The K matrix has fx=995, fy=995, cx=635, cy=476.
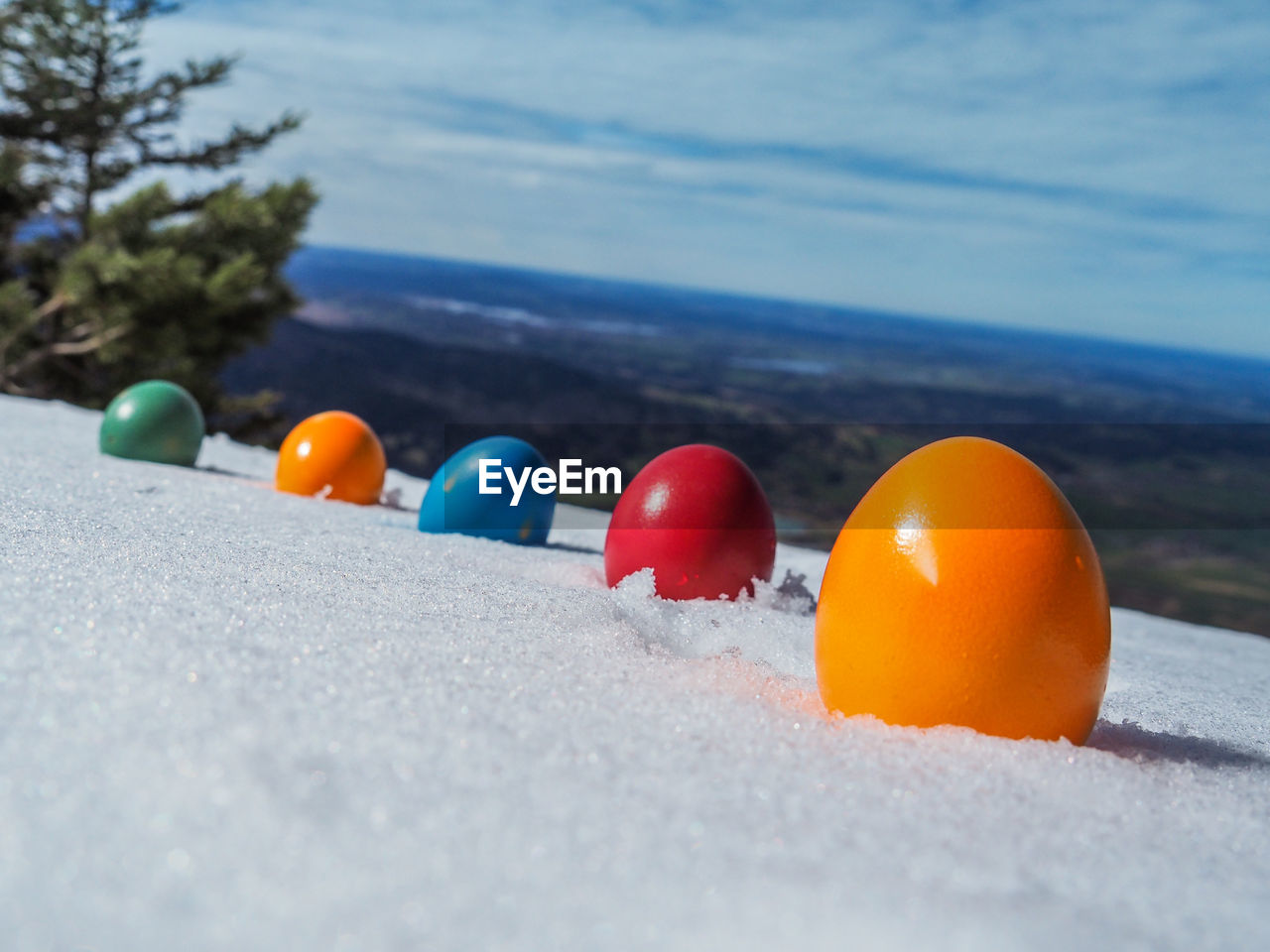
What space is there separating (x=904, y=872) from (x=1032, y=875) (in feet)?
0.76

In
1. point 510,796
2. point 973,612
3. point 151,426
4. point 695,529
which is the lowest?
point 151,426

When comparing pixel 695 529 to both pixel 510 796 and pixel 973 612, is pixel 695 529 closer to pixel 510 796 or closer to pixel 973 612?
pixel 973 612

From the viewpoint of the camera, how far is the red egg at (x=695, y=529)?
400 centimetres

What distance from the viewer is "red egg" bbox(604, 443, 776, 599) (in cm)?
400

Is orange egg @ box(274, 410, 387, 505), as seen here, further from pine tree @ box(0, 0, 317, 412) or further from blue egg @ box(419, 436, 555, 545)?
pine tree @ box(0, 0, 317, 412)

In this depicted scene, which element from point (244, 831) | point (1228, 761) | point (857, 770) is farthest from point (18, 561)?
point (1228, 761)

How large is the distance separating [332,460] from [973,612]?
4653 mm

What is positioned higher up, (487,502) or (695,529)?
(695,529)

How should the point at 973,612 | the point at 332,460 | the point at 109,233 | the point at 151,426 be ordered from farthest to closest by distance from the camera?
the point at 109,233 → the point at 151,426 → the point at 332,460 → the point at 973,612

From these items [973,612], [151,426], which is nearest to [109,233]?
[151,426]

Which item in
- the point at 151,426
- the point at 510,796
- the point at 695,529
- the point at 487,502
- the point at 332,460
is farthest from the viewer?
the point at 151,426

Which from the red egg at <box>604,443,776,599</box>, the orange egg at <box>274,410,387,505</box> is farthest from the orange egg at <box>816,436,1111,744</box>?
the orange egg at <box>274,410,387,505</box>

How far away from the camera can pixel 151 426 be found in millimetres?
6605

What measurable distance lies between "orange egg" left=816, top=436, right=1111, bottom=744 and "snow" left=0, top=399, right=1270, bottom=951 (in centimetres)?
12
